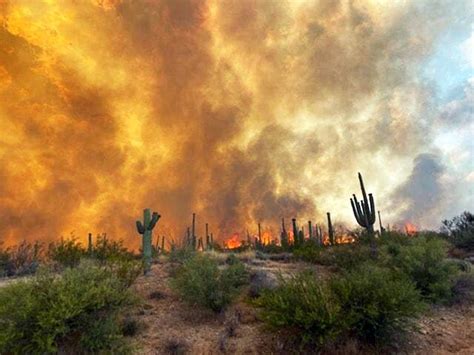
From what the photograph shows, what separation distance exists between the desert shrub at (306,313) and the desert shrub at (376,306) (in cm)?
32

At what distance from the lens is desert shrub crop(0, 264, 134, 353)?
7.01 metres

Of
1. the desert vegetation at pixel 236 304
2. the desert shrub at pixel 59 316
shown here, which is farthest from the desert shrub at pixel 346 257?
the desert shrub at pixel 59 316

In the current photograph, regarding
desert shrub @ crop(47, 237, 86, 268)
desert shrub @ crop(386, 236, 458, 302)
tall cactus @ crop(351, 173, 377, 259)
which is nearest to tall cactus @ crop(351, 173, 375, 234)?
tall cactus @ crop(351, 173, 377, 259)

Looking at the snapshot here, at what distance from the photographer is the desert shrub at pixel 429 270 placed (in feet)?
36.2

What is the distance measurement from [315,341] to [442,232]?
21.8 metres

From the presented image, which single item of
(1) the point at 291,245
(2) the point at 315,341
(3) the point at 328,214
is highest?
(3) the point at 328,214

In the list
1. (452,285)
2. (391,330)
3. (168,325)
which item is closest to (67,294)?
(168,325)

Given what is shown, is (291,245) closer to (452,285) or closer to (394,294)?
(452,285)

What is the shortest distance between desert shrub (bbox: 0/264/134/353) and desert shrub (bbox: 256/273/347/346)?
10.5 feet

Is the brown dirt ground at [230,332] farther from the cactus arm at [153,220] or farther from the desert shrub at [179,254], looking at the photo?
the desert shrub at [179,254]

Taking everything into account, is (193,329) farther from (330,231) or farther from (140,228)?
(330,231)

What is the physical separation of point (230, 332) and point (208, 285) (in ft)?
5.96

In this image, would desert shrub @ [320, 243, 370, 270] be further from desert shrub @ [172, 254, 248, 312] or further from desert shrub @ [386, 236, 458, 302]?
desert shrub @ [172, 254, 248, 312]

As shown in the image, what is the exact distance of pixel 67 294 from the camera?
25.1 ft
